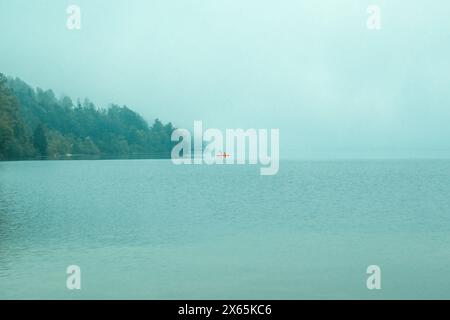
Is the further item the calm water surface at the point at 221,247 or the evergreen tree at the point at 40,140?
the evergreen tree at the point at 40,140

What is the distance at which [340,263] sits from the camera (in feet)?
95.1

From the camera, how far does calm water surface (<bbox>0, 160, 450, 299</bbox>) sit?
23859mm

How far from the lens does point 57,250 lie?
3167 centimetres

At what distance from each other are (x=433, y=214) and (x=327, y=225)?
1420 centimetres

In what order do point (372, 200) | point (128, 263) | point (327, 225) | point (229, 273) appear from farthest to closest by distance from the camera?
point (372, 200) < point (327, 225) < point (128, 263) < point (229, 273)

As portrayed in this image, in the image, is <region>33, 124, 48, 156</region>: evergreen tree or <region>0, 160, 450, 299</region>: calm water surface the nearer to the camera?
<region>0, 160, 450, 299</region>: calm water surface

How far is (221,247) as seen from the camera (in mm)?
33438

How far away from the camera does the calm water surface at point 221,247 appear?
2386 cm

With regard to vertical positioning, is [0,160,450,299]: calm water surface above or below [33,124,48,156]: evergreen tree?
below

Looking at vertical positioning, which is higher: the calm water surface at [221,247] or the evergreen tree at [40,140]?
the evergreen tree at [40,140]

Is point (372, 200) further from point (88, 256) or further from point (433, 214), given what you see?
point (88, 256)
